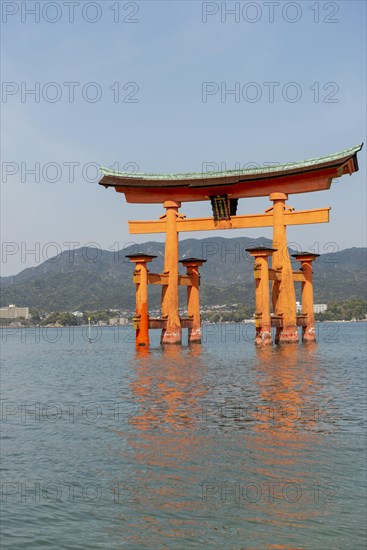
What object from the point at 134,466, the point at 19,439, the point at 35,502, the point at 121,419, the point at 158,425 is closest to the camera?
the point at 35,502

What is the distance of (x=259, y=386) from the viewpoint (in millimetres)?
21625

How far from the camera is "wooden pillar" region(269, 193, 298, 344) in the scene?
43.4 metres

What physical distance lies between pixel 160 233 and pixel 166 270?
2.69 metres

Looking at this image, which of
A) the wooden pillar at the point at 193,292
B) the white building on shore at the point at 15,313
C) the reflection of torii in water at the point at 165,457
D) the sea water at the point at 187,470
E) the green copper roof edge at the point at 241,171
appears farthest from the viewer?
the white building on shore at the point at 15,313

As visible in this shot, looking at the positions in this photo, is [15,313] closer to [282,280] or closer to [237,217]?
[237,217]

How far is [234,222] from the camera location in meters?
44.6

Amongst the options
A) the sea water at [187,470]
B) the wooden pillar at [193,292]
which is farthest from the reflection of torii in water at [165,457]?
the wooden pillar at [193,292]

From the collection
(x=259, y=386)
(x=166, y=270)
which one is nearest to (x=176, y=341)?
(x=166, y=270)

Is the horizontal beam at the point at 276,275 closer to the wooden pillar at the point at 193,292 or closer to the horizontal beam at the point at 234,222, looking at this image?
the horizontal beam at the point at 234,222

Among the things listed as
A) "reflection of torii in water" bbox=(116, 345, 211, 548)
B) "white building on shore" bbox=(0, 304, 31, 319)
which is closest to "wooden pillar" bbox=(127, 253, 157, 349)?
"reflection of torii in water" bbox=(116, 345, 211, 548)

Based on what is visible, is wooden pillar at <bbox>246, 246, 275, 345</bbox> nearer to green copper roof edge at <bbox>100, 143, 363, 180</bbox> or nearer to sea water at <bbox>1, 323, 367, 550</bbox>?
green copper roof edge at <bbox>100, 143, 363, 180</bbox>

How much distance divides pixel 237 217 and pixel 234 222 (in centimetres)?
40

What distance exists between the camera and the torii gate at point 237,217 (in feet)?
138

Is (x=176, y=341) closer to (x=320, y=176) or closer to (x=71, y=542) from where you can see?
(x=320, y=176)
